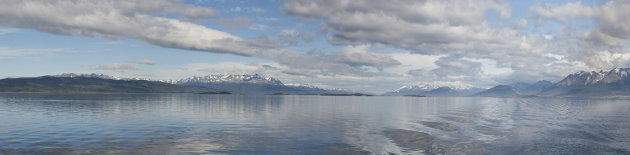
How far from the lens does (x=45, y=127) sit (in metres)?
53.1

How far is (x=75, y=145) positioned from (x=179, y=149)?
11.3 meters

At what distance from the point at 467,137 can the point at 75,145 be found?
4859cm

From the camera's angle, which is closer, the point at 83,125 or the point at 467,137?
the point at 467,137

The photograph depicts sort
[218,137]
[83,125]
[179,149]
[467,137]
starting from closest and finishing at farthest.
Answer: [179,149], [218,137], [467,137], [83,125]

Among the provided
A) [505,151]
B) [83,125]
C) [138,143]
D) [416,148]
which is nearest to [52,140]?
[138,143]

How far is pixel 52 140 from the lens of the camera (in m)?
40.9

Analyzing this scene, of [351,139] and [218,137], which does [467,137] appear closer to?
[351,139]

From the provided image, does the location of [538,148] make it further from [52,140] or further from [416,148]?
[52,140]

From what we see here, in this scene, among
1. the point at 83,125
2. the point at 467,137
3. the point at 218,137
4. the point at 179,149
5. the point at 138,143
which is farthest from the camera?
the point at 83,125

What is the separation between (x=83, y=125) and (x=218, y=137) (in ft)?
85.4

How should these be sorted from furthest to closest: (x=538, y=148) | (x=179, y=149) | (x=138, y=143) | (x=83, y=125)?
1. (x=83, y=125)
2. (x=538, y=148)
3. (x=138, y=143)
4. (x=179, y=149)

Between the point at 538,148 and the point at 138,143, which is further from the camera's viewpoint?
the point at 538,148

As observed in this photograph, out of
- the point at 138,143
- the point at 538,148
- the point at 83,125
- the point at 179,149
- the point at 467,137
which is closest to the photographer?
the point at 179,149

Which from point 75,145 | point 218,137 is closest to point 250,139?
point 218,137
